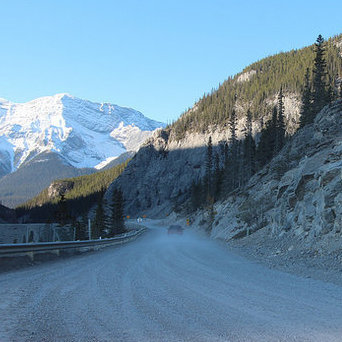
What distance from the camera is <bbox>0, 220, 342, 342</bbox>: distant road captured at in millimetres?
4828

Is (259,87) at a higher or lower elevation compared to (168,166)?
higher

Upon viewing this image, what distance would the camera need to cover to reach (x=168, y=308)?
6.23 m

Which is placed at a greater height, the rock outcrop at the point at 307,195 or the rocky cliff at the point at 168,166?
the rocky cliff at the point at 168,166

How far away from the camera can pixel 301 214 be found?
1681 cm

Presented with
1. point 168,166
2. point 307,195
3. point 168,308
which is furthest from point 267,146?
point 168,166

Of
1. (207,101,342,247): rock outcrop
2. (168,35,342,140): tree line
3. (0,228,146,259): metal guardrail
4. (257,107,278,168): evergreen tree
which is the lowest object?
(0,228,146,259): metal guardrail

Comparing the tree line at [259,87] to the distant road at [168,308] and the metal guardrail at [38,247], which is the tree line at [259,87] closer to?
the metal guardrail at [38,247]

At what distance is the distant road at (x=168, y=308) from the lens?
4828mm

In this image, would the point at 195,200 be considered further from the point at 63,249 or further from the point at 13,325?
the point at 13,325

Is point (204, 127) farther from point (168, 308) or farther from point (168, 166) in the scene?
point (168, 308)

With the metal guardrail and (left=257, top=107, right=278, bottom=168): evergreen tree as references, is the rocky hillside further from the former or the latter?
the metal guardrail

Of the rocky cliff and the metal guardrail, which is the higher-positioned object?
the rocky cliff

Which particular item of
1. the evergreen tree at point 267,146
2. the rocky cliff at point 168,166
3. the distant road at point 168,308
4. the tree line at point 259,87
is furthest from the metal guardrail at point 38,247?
the tree line at point 259,87

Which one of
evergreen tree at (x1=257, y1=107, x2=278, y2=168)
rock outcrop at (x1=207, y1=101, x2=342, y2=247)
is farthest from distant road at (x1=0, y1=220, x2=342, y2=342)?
evergreen tree at (x1=257, y1=107, x2=278, y2=168)
